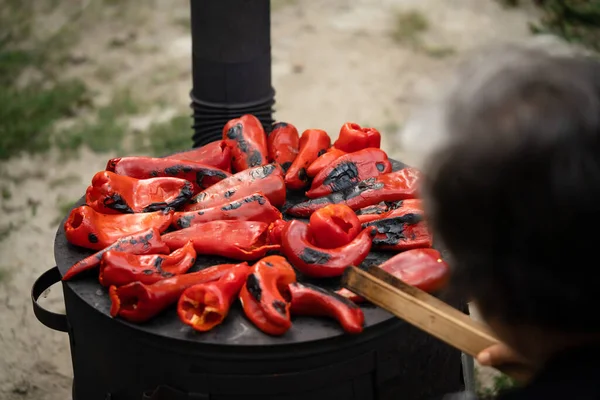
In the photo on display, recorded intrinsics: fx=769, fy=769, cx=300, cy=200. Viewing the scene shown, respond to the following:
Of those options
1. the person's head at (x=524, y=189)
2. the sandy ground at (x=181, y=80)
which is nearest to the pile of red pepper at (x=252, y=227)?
the person's head at (x=524, y=189)

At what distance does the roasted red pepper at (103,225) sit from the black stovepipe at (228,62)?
1.04 metres

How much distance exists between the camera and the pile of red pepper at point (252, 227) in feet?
6.32

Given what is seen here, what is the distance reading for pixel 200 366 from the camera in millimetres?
Answer: 1875

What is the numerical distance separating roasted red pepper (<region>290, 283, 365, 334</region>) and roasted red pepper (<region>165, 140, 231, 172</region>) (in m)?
0.76

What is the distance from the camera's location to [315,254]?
2061mm

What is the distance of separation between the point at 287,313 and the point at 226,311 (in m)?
0.15

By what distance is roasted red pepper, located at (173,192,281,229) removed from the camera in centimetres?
227

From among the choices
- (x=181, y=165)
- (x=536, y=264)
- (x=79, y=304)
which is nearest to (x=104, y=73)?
(x=181, y=165)

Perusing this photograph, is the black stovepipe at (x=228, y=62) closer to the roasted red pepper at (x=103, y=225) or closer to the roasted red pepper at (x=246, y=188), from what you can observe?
the roasted red pepper at (x=246, y=188)

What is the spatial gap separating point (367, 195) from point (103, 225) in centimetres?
81

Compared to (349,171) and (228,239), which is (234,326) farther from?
(349,171)

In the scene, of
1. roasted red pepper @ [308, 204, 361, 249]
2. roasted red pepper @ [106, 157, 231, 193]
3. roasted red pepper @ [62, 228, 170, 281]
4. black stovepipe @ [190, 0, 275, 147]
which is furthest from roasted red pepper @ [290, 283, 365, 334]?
black stovepipe @ [190, 0, 275, 147]

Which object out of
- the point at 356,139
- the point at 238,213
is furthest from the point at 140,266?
the point at 356,139

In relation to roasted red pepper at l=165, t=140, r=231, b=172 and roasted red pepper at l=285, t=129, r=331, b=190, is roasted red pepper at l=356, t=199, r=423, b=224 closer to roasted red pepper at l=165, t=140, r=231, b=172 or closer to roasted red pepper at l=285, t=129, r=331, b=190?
roasted red pepper at l=285, t=129, r=331, b=190
